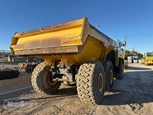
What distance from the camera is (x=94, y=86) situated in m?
3.78

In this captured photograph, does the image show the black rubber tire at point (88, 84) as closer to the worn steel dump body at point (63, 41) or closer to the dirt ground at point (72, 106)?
the dirt ground at point (72, 106)

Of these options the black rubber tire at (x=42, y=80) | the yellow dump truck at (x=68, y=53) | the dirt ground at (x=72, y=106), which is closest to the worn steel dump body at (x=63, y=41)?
the yellow dump truck at (x=68, y=53)

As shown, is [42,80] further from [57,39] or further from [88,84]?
[88,84]

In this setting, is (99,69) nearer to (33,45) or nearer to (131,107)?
(131,107)

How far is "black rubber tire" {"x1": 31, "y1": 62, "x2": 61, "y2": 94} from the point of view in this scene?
4.93m

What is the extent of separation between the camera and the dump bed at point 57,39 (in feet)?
11.5

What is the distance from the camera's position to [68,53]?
12.3 ft

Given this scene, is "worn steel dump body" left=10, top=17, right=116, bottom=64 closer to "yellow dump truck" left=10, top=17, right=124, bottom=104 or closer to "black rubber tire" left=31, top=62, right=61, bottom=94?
"yellow dump truck" left=10, top=17, right=124, bottom=104

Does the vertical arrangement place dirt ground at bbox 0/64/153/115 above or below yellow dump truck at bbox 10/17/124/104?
below

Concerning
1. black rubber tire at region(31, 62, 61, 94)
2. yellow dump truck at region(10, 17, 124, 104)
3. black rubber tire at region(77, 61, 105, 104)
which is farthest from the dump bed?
black rubber tire at region(31, 62, 61, 94)

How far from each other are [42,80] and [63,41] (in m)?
1.96

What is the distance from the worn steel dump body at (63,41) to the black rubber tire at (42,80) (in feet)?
3.03

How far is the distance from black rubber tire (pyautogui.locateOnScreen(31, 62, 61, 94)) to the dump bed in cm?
92

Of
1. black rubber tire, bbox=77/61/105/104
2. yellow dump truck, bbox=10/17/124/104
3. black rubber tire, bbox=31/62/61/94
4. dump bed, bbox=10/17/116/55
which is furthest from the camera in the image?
black rubber tire, bbox=31/62/61/94
